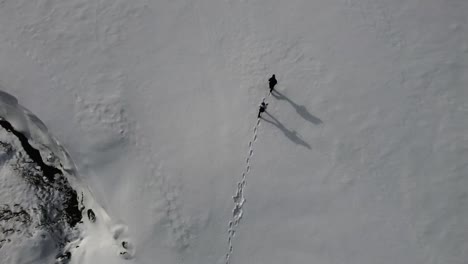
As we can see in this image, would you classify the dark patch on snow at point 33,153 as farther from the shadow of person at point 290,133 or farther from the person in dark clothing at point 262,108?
the shadow of person at point 290,133

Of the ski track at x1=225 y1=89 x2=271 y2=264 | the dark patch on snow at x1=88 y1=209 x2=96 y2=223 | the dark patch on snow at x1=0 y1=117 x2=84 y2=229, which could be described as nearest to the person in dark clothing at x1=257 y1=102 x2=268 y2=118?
the ski track at x1=225 y1=89 x2=271 y2=264

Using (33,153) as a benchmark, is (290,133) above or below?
above

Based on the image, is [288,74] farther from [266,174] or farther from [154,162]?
[154,162]

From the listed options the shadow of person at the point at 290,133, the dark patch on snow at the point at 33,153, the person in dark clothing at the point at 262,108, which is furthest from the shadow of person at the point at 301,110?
the dark patch on snow at the point at 33,153

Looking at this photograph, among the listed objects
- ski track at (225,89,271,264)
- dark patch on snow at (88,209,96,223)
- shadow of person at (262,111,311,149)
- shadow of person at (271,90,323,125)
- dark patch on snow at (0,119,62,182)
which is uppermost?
shadow of person at (271,90,323,125)

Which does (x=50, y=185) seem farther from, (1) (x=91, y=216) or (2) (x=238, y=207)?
(2) (x=238, y=207)

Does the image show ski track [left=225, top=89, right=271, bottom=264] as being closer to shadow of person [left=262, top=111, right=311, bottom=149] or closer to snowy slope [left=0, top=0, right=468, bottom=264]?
snowy slope [left=0, top=0, right=468, bottom=264]

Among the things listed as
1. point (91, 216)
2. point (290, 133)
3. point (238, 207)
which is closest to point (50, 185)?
point (91, 216)
